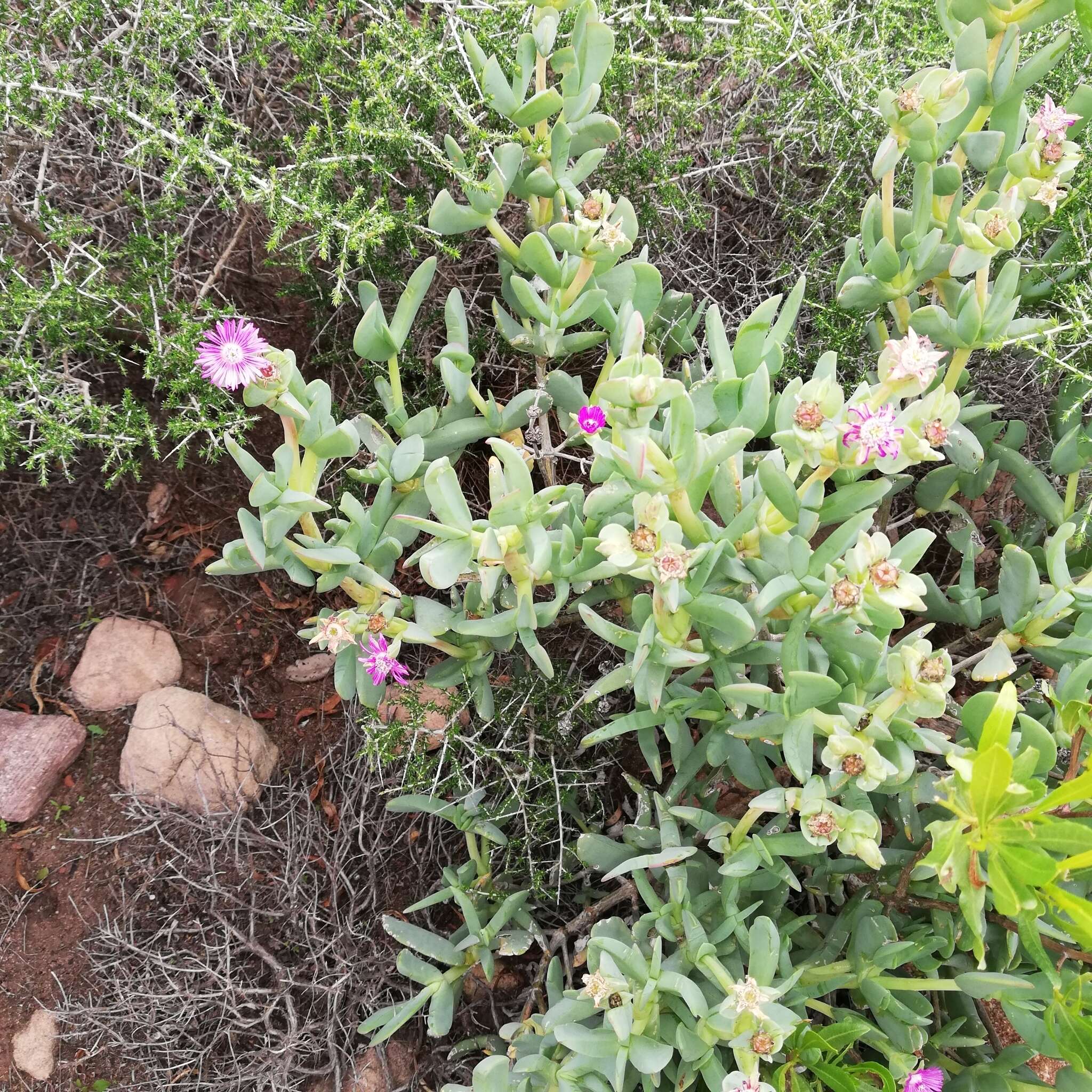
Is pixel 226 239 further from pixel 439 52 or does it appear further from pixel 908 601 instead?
pixel 908 601

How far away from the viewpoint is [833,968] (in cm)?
123

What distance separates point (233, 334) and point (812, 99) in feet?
3.72

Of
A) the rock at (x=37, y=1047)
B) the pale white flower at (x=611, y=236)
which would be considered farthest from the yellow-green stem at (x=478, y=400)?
the rock at (x=37, y=1047)

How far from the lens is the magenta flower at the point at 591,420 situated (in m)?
1.30

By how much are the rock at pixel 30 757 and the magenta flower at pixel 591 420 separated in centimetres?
131

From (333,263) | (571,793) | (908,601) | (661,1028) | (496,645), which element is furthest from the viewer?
(333,263)

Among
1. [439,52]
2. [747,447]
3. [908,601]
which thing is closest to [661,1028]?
[908,601]

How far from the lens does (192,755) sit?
1783 mm

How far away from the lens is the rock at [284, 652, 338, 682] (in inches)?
75.7

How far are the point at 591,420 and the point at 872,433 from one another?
460mm

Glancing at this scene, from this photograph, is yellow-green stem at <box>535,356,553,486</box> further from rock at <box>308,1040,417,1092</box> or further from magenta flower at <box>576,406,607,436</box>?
rock at <box>308,1040,417,1092</box>

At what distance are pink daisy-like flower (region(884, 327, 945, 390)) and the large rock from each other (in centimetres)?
143

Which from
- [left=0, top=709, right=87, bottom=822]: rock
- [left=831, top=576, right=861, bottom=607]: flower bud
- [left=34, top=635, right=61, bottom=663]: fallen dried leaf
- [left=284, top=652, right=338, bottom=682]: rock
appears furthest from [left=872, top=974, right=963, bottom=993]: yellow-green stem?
[left=34, top=635, right=61, bottom=663]: fallen dried leaf

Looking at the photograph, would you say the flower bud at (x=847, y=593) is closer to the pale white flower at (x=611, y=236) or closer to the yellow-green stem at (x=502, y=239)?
the pale white flower at (x=611, y=236)
